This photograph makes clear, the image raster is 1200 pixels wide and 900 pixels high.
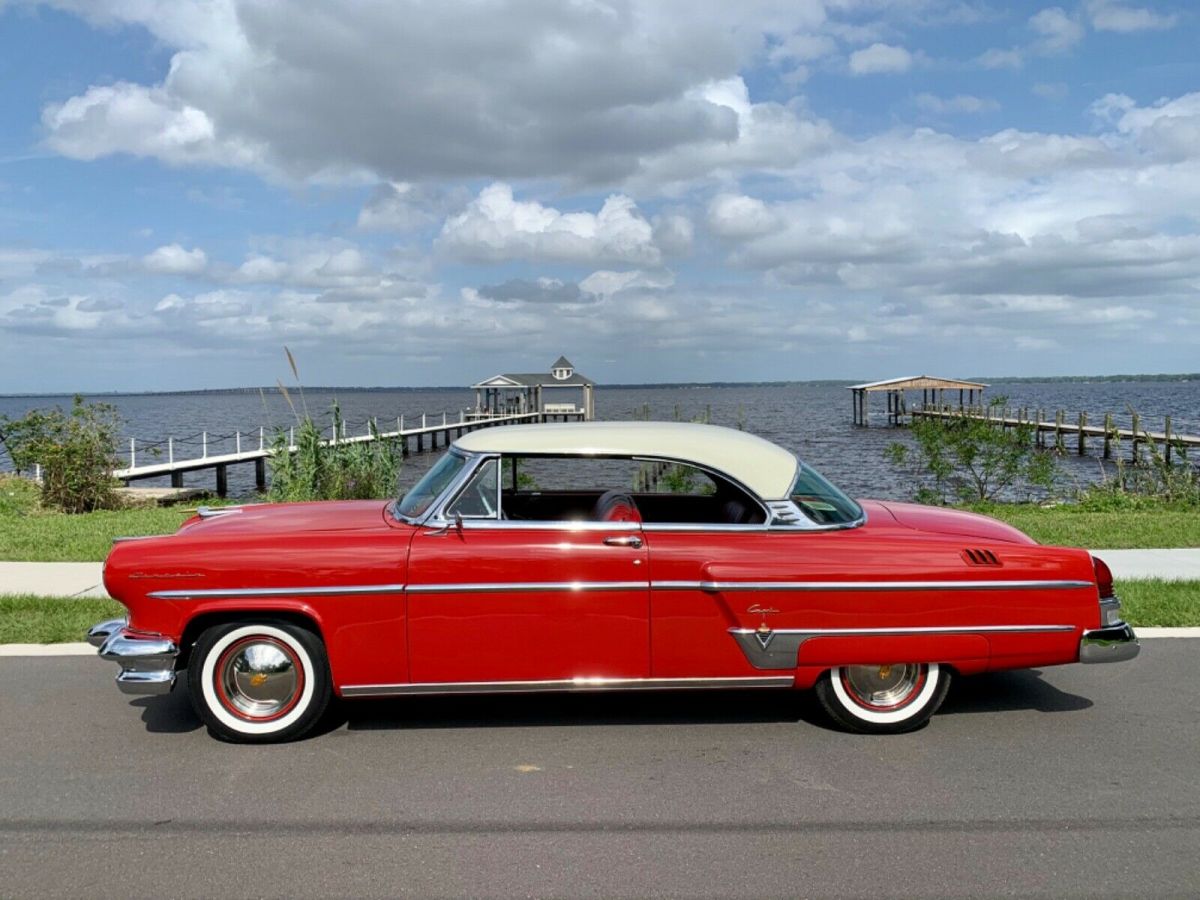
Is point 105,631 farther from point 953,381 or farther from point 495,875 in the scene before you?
point 953,381

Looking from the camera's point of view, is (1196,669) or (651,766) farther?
(1196,669)

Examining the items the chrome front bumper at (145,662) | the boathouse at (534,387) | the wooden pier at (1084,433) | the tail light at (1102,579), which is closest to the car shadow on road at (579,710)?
the chrome front bumper at (145,662)

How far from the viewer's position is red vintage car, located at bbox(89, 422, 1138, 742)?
4.86 m

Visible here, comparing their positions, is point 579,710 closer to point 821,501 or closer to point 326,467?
point 821,501

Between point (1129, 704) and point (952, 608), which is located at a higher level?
point (952, 608)

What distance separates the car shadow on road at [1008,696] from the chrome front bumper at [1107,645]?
550 millimetres

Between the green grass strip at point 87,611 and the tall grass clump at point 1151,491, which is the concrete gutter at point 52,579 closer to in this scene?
the green grass strip at point 87,611

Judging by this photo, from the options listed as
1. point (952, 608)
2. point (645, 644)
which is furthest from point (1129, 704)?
point (645, 644)

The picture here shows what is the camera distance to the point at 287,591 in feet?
15.9

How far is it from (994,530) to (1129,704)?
1.24 metres

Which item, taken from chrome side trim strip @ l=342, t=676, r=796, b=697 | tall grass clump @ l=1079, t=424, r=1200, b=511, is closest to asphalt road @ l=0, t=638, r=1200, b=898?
chrome side trim strip @ l=342, t=676, r=796, b=697

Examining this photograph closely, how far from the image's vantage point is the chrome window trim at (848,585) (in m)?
4.89

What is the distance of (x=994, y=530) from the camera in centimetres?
545

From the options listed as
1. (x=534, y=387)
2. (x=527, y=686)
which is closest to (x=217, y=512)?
(x=527, y=686)
